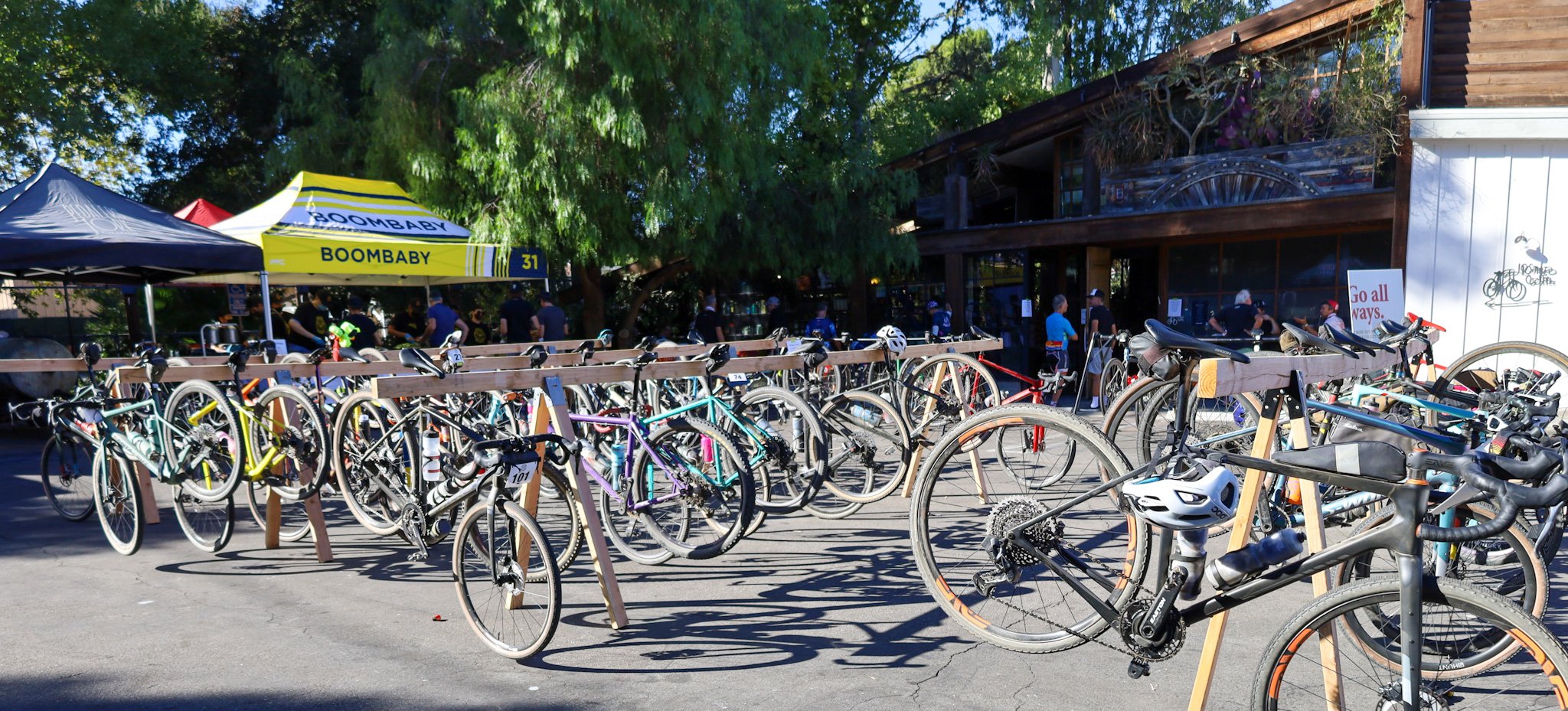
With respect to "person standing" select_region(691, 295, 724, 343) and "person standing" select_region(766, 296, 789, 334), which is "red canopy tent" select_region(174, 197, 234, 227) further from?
"person standing" select_region(766, 296, 789, 334)

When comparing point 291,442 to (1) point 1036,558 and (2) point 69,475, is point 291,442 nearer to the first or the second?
(2) point 69,475

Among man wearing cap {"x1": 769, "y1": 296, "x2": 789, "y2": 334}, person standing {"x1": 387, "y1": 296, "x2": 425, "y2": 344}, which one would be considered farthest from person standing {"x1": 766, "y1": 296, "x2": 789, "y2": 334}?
person standing {"x1": 387, "y1": 296, "x2": 425, "y2": 344}

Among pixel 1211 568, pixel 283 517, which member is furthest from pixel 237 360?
pixel 1211 568

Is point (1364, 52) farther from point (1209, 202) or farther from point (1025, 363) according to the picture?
point (1025, 363)

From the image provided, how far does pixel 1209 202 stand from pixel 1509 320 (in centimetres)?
360

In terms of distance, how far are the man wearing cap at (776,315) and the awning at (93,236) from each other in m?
8.98

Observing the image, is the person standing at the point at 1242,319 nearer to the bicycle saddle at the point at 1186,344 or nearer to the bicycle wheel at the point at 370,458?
the bicycle saddle at the point at 1186,344

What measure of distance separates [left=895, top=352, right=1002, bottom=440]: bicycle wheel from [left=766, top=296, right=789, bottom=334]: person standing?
9.72 metres

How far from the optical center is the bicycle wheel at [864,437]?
18.7 ft

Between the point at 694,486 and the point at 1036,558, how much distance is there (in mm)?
2145

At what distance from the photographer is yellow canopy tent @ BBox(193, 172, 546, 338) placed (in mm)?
10023

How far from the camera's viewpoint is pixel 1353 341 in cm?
318

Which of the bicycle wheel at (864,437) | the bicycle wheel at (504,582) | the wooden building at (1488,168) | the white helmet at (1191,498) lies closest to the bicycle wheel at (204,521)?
the bicycle wheel at (504,582)

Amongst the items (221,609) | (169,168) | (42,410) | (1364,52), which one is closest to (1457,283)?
(1364,52)
